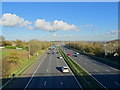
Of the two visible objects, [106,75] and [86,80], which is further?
[106,75]

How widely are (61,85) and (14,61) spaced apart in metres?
13.7

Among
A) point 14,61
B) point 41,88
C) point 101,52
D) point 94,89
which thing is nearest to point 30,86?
point 41,88

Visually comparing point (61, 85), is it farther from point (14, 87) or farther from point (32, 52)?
point (32, 52)

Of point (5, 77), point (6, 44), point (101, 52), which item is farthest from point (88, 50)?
point (6, 44)

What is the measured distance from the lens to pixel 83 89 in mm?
12227

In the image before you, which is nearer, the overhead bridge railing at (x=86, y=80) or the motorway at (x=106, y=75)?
the overhead bridge railing at (x=86, y=80)

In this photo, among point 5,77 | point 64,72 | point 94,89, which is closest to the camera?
point 94,89

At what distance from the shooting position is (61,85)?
13.8 m

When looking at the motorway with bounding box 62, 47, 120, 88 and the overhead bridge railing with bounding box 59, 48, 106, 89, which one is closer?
the overhead bridge railing with bounding box 59, 48, 106, 89

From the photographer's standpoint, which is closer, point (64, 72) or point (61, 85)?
point (61, 85)

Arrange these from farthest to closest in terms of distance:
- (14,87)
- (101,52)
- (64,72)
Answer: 1. (101,52)
2. (64,72)
3. (14,87)

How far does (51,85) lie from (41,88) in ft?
4.11

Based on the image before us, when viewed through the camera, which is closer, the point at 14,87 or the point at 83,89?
the point at 83,89

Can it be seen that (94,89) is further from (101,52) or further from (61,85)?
(101,52)
